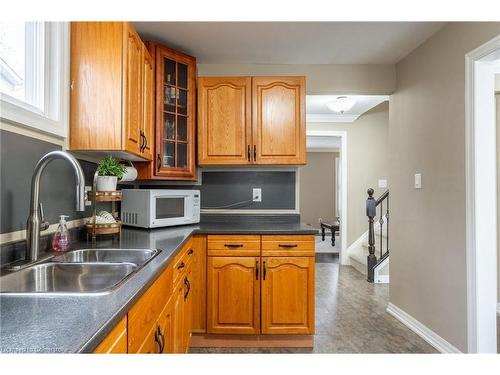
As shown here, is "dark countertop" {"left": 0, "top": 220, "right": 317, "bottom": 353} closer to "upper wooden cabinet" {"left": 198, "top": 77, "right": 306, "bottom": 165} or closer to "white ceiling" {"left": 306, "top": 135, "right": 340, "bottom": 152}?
"upper wooden cabinet" {"left": 198, "top": 77, "right": 306, "bottom": 165}

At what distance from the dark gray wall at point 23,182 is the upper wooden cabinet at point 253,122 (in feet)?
Answer: 3.69

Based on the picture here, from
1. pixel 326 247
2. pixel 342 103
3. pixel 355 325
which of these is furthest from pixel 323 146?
pixel 355 325

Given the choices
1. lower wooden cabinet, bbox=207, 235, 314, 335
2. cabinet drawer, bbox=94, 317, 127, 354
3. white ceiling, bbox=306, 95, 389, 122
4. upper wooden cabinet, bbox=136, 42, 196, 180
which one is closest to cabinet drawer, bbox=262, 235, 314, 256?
lower wooden cabinet, bbox=207, 235, 314, 335

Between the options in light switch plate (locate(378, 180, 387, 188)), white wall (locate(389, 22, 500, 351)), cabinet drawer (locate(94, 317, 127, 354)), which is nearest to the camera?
cabinet drawer (locate(94, 317, 127, 354))

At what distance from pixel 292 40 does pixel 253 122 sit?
0.70 meters

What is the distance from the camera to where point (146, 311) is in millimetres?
1051

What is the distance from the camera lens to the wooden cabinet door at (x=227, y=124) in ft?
8.33

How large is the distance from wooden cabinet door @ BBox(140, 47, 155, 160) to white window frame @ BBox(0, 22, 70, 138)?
483 mm

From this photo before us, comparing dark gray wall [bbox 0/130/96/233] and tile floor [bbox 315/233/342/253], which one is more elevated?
dark gray wall [bbox 0/130/96/233]

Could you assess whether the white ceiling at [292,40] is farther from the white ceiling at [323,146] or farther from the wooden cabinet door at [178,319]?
the white ceiling at [323,146]

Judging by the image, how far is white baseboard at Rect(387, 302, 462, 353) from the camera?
2110 mm

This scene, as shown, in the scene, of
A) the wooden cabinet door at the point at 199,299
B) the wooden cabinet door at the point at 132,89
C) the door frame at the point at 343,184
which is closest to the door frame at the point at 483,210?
the wooden cabinet door at the point at 199,299

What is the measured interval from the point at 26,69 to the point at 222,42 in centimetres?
140
